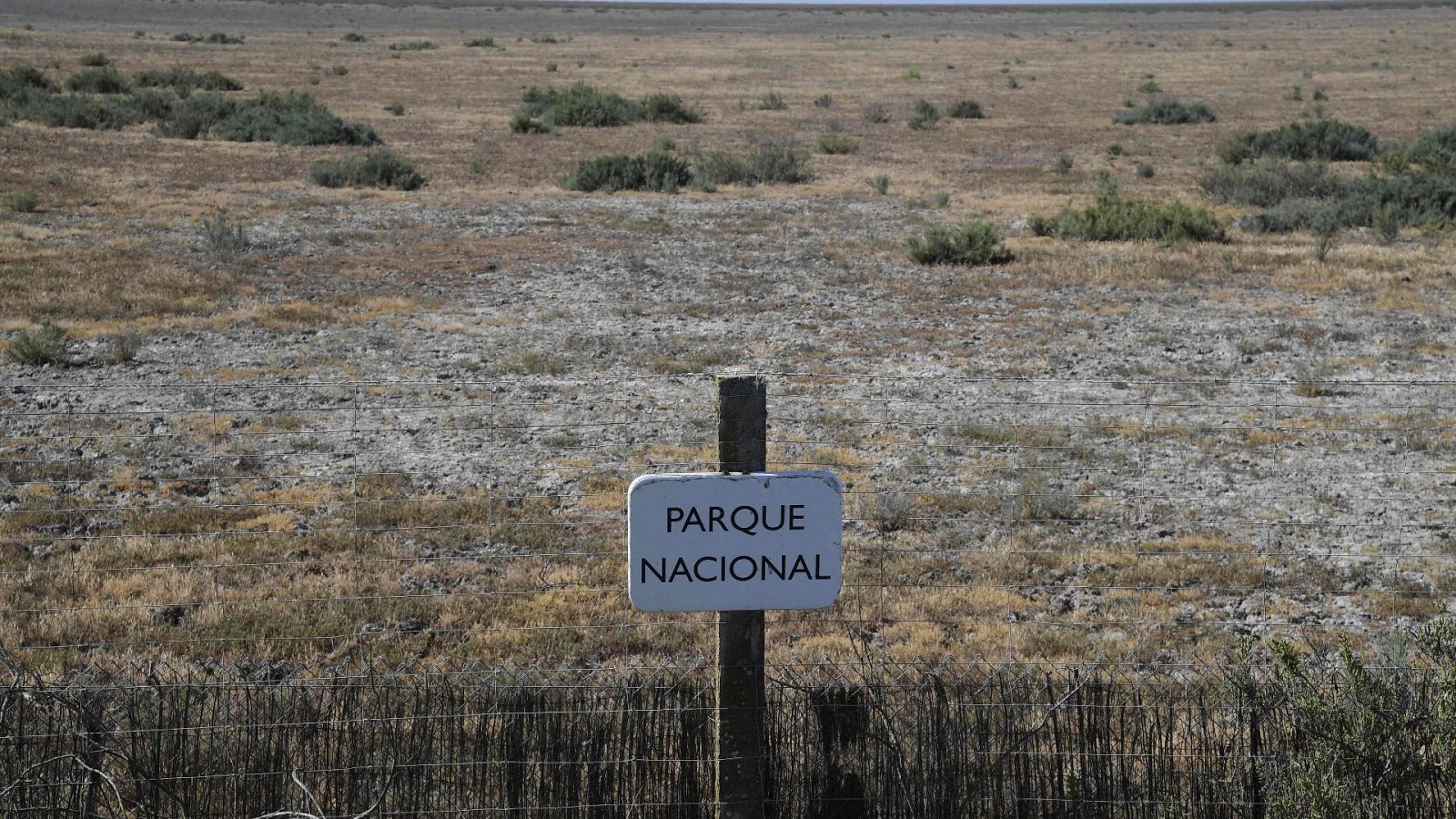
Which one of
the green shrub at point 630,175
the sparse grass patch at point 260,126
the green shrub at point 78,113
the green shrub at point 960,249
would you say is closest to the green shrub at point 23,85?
the green shrub at point 78,113

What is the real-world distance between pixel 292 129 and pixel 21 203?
12.7 meters

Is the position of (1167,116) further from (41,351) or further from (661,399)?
(41,351)

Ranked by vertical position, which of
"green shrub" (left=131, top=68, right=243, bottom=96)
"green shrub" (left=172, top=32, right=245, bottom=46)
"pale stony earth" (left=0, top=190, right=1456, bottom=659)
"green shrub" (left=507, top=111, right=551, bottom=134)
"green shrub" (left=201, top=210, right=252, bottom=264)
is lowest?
"pale stony earth" (left=0, top=190, right=1456, bottom=659)

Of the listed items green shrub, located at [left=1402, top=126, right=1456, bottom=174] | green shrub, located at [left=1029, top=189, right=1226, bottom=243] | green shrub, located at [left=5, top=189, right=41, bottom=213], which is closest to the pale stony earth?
green shrub, located at [left=1029, top=189, right=1226, bottom=243]

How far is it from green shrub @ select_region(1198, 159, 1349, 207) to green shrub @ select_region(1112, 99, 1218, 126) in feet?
49.0

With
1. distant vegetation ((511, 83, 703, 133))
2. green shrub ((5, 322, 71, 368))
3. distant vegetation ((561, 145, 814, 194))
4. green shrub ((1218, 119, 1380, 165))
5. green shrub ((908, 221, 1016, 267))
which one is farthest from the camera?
distant vegetation ((511, 83, 703, 133))

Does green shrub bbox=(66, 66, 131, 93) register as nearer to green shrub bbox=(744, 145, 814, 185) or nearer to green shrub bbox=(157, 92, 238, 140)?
green shrub bbox=(157, 92, 238, 140)

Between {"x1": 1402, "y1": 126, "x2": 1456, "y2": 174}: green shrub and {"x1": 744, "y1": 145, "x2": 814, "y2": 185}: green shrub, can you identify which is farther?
{"x1": 744, "y1": 145, "x2": 814, "y2": 185}: green shrub

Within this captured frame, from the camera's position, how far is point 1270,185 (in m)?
27.4

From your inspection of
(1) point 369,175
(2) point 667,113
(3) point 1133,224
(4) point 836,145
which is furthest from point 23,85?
(3) point 1133,224

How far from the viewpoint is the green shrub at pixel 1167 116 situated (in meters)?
43.8

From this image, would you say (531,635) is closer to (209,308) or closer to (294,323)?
(294,323)

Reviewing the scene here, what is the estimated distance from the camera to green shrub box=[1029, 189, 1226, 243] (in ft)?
74.0

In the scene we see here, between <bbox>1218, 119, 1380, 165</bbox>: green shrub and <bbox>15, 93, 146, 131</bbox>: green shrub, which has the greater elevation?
<bbox>15, 93, 146, 131</bbox>: green shrub
